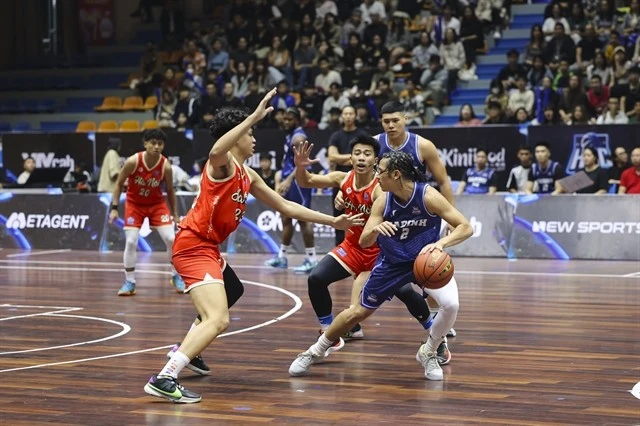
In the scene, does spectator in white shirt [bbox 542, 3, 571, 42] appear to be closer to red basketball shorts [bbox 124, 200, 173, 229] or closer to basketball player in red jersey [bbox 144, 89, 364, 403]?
red basketball shorts [bbox 124, 200, 173, 229]

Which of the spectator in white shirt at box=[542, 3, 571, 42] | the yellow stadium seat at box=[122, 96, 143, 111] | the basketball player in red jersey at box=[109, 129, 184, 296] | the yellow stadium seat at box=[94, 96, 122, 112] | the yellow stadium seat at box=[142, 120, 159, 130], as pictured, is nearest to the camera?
the basketball player in red jersey at box=[109, 129, 184, 296]

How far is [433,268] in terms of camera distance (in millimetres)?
8172

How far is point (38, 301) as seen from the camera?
13.9m

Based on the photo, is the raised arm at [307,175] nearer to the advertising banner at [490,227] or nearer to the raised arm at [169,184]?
the raised arm at [169,184]

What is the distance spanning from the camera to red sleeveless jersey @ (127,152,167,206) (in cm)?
1434

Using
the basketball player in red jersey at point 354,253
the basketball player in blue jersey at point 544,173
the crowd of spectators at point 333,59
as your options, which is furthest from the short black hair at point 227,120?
the crowd of spectators at point 333,59

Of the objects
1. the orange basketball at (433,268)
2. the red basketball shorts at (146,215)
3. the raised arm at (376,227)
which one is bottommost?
the red basketball shorts at (146,215)

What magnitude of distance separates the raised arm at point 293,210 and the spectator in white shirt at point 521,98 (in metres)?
14.0

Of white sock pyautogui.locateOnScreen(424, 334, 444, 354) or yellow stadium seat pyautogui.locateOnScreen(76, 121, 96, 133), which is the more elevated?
white sock pyautogui.locateOnScreen(424, 334, 444, 354)

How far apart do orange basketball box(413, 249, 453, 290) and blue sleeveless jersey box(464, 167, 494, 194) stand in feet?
37.4

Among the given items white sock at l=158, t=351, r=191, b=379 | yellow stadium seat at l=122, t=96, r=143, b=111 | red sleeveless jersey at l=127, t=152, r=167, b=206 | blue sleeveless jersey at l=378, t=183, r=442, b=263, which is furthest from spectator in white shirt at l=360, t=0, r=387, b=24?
white sock at l=158, t=351, r=191, b=379

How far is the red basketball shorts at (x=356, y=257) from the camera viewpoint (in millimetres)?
9828

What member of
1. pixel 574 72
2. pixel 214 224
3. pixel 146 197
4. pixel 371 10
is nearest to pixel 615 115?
pixel 574 72

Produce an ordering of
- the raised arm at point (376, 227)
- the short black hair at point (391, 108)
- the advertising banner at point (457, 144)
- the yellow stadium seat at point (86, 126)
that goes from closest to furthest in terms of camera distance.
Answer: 1. the raised arm at point (376, 227)
2. the short black hair at point (391, 108)
3. the advertising banner at point (457, 144)
4. the yellow stadium seat at point (86, 126)
